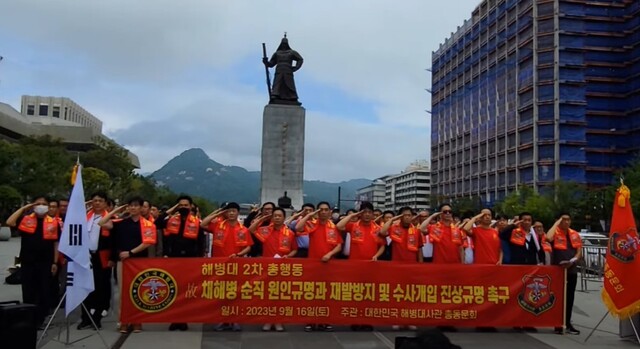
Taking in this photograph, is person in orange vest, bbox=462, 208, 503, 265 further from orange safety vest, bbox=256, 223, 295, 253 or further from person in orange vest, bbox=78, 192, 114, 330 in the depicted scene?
person in orange vest, bbox=78, 192, 114, 330

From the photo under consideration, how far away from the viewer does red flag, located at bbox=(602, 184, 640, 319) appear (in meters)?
7.55

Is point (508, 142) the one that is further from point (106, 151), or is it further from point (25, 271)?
point (25, 271)

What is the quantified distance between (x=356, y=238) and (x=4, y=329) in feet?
14.7

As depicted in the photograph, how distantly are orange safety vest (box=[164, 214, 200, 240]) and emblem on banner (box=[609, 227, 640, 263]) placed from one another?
5650mm

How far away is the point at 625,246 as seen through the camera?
770cm

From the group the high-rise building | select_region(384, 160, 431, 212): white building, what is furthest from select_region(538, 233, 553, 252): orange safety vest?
select_region(384, 160, 431, 212): white building

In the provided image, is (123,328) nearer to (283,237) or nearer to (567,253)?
(283,237)

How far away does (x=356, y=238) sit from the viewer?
823 cm

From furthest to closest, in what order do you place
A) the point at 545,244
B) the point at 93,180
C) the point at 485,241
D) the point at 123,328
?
the point at 93,180 < the point at 545,244 < the point at 485,241 < the point at 123,328

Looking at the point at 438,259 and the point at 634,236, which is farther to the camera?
the point at 438,259

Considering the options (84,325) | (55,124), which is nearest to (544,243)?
(84,325)

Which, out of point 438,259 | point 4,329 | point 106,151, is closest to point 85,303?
point 4,329

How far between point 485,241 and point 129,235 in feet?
16.3

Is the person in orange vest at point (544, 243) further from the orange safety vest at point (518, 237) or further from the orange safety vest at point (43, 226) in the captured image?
the orange safety vest at point (43, 226)
